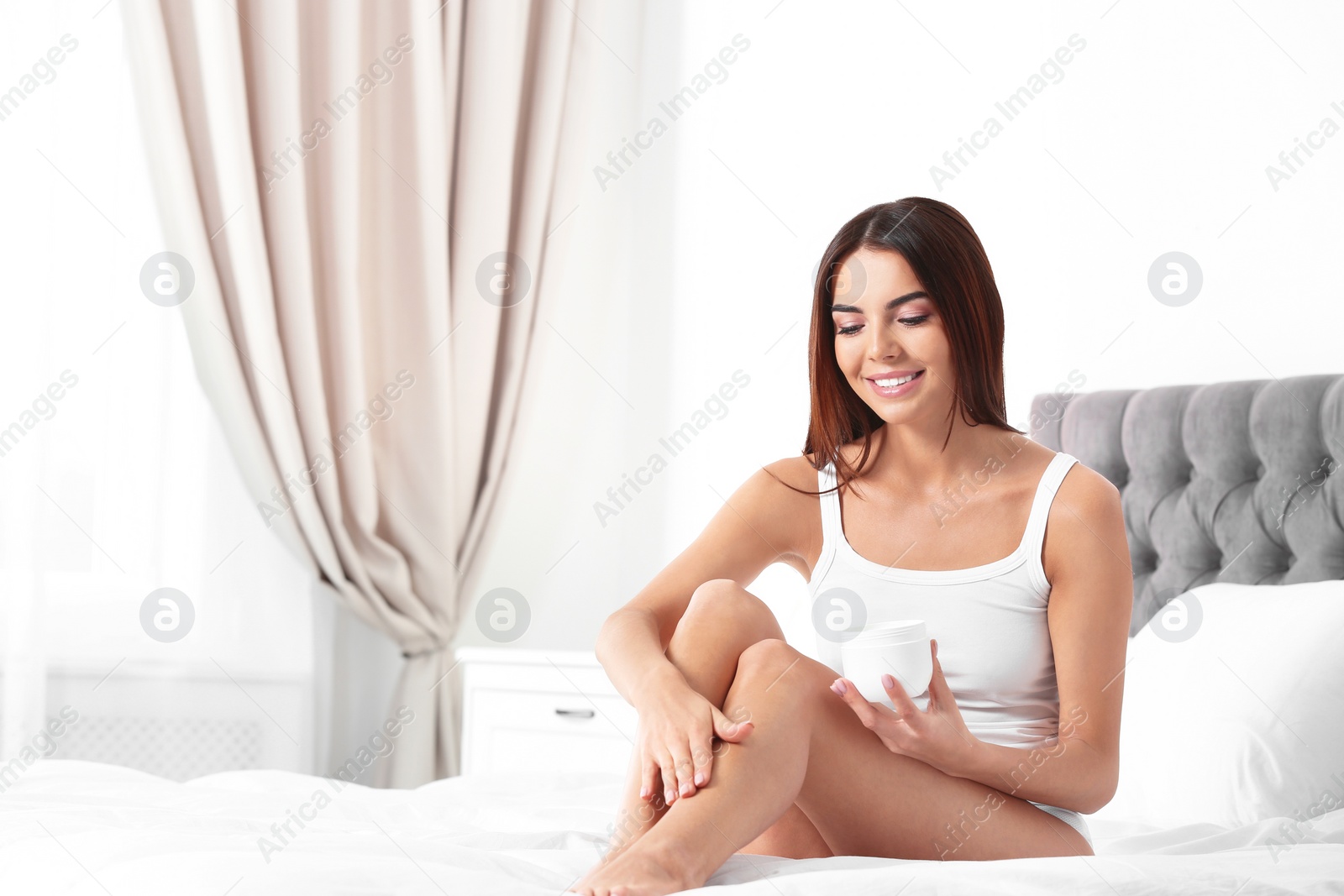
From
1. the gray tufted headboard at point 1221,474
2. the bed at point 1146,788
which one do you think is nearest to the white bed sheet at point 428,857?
the bed at point 1146,788

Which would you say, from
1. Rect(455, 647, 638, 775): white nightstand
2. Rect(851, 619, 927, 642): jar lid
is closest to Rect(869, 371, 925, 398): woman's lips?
Rect(851, 619, 927, 642): jar lid

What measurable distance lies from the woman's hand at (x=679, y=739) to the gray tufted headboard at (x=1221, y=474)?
883mm

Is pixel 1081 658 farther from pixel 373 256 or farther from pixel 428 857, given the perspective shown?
pixel 373 256

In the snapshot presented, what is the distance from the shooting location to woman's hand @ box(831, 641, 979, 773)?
116 centimetres

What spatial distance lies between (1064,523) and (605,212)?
243cm

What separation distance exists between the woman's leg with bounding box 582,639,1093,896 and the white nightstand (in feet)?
4.54

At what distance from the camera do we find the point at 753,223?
320 cm

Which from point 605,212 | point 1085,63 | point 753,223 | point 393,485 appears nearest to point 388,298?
point 393,485

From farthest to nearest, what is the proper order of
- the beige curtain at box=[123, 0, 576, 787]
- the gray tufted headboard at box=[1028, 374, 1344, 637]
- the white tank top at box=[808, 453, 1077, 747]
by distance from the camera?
the beige curtain at box=[123, 0, 576, 787] < the gray tufted headboard at box=[1028, 374, 1344, 637] < the white tank top at box=[808, 453, 1077, 747]

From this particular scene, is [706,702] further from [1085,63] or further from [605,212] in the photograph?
[605,212]

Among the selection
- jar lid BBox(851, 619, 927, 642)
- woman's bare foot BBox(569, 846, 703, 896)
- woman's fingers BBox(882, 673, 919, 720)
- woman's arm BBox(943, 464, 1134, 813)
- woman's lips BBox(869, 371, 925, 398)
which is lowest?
woman's arm BBox(943, 464, 1134, 813)

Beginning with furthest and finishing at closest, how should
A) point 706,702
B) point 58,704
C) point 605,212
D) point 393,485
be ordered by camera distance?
point 605,212 → point 393,485 → point 58,704 → point 706,702

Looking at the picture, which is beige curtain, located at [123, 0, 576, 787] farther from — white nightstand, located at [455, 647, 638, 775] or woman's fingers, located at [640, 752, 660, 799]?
woman's fingers, located at [640, 752, 660, 799]

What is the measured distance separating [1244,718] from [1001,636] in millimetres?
511
